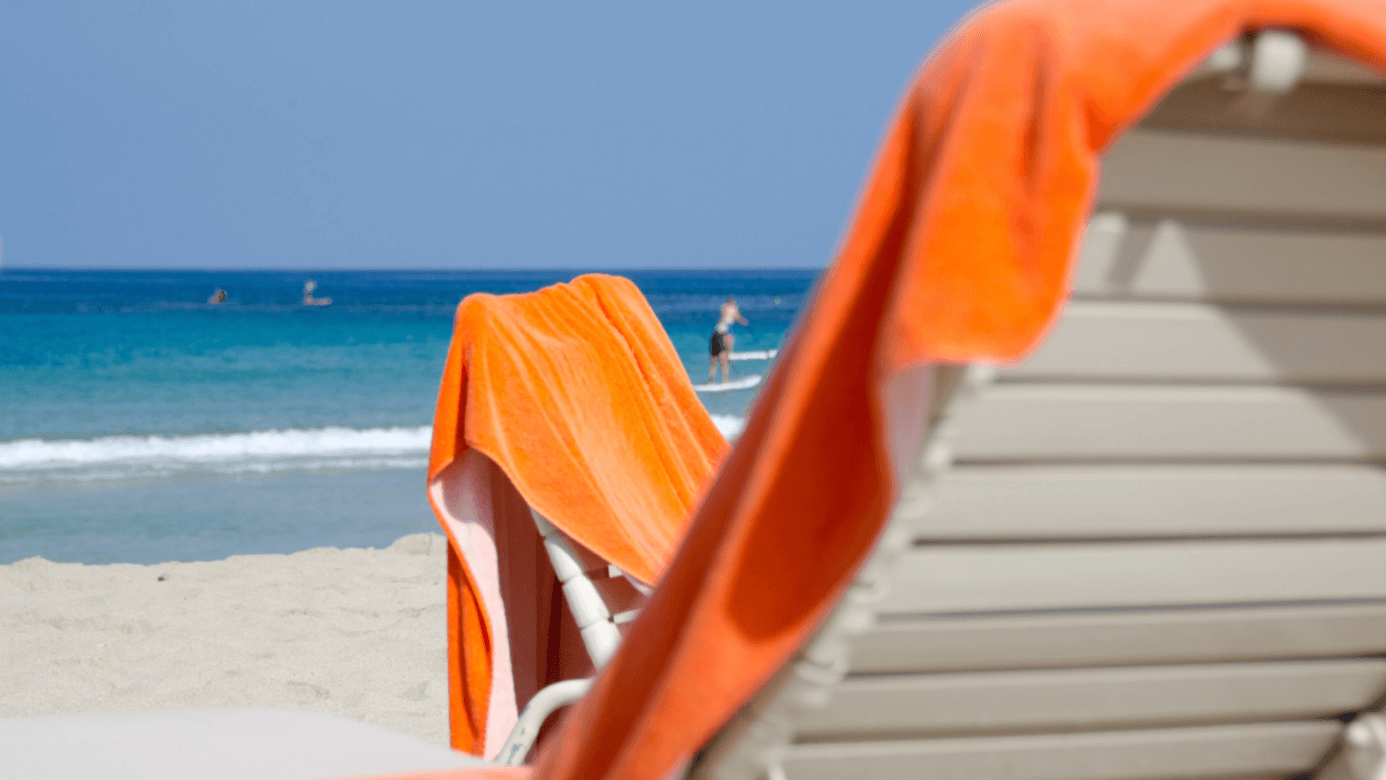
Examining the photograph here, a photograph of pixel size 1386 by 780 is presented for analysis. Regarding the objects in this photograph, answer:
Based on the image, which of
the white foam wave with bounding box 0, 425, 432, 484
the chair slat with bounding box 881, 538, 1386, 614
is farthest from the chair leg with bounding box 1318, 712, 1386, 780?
the white foam wave with bounding box 0, 425, 432, 484

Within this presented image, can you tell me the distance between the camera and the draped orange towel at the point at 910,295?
30.3 inches

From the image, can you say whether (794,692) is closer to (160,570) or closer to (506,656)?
(506,656)

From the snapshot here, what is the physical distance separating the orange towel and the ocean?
2.45 meters

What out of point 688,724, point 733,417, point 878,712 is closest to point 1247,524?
point 878,712

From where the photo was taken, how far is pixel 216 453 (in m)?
11.1

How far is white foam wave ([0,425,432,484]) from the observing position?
993 centimetres

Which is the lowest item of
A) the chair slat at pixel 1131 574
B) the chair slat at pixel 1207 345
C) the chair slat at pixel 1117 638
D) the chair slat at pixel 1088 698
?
the chair slat at pixel 1088 698

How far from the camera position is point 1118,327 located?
895 millimetres

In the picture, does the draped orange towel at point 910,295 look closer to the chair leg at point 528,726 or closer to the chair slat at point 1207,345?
the chair slat at point 1207,345

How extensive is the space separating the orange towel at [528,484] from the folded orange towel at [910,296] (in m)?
1.38

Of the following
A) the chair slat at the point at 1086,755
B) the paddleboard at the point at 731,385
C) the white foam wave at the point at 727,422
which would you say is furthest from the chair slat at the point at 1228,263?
the paddleboard at the point at 731,385

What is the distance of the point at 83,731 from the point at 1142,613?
182 centimetres

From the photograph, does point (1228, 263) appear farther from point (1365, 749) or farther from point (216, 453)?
point (216, 453)

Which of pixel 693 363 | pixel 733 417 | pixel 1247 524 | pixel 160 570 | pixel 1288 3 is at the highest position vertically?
pixel 1288 3
